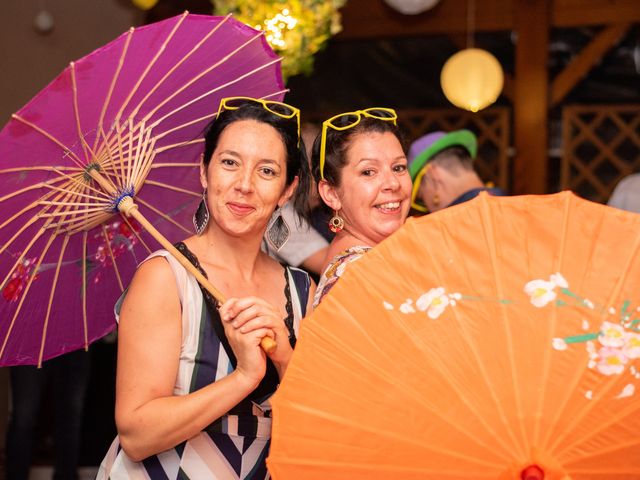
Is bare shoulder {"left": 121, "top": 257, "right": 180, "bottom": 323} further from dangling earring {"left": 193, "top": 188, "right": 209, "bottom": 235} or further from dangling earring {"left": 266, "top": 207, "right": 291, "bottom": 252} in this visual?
dangling earring {"left": 266, "top": 207, "right": 291, "bottom": 252}

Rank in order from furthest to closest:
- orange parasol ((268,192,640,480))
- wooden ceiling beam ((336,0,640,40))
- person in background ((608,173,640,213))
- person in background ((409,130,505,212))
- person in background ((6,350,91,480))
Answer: wooden ceiling beam ((336,0,640,40)) < person in background ((6,350,91,480)) < person in background ((409,130,505,212)) < person in background ((608,173,640,213)) < orange parasol ((268,192,640,480))

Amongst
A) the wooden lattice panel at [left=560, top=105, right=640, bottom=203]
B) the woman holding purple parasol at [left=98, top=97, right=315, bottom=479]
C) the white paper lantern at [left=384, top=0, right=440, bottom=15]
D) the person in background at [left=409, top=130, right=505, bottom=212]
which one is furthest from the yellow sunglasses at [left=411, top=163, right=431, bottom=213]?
the wooden lattice panel at [left=560, top=105, right=640, bottom=203]

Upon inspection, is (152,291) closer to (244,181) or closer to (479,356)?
(244,181)

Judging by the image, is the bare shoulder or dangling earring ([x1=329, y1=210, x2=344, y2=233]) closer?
the bare shoulder

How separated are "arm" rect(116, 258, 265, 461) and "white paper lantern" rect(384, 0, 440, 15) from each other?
15.0 ft

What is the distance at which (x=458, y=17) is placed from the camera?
21.2 feet

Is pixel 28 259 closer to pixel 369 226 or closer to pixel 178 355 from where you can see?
pixel 178 355

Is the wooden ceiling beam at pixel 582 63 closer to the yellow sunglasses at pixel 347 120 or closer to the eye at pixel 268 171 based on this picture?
the yellow sunglasses at pixel 347 120

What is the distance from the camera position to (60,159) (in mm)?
1930

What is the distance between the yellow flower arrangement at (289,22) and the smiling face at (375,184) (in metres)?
1.80

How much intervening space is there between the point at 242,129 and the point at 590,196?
5495 mm

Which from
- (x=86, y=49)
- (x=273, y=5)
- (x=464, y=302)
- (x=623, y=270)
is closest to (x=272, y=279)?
(x=464, y=302)

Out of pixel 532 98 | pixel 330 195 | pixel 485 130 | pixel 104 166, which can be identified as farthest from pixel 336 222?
pixel 485 130

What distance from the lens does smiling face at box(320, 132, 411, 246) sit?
2.08 m
